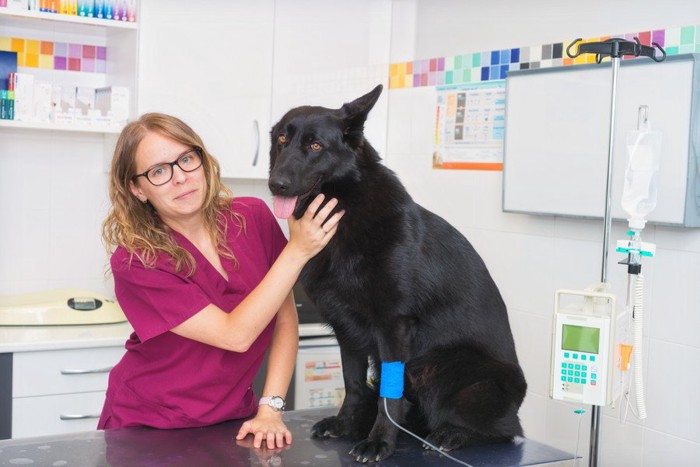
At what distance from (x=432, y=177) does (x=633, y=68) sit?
1.10 meters

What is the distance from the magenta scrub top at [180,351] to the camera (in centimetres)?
166

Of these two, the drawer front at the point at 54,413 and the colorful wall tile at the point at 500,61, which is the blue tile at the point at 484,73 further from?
the drawer front at the point at 54,413

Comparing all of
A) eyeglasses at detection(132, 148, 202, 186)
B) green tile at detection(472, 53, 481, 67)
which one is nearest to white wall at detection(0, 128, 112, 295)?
green tile at detection(472, 53, 481, 67)

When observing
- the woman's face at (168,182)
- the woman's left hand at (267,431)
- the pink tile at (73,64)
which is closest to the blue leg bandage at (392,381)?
the woman's left hand at (267,431)

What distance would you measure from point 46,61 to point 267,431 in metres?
2.17

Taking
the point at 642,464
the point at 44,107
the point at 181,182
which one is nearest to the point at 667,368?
the point at 642,464

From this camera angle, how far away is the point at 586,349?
1609 mm

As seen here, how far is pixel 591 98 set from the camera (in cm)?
257

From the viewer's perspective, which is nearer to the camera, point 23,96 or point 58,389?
point 58,389

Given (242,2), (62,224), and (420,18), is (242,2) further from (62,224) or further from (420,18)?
(62,224)

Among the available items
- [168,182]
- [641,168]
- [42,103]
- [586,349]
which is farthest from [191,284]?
[42,103]

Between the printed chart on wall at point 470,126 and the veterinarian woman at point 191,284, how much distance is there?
4.36 ft

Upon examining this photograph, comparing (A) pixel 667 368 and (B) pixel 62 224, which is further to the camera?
(B) pixel 62 224

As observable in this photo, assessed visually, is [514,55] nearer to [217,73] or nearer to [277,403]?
[217,73]
